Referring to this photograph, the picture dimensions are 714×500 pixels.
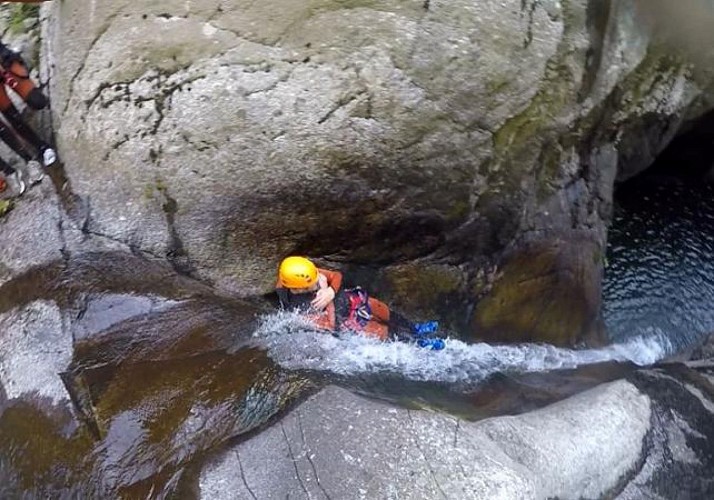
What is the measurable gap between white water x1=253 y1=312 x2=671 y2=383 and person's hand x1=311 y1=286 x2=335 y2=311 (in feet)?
0.50

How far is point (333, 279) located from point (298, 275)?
0.37m

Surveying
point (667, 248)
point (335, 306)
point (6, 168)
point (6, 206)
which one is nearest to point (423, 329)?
point (335, 306)

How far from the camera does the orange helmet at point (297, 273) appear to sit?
5.33 meters

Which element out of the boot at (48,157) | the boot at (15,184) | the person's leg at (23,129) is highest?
the person's leg at (23,129)

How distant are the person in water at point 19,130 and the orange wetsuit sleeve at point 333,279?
214cm

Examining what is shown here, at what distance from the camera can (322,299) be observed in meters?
5.44

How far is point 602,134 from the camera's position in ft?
22.1

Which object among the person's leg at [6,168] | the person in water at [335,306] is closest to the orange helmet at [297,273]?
the person in water at [335,306]

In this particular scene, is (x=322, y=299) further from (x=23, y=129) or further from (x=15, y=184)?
(x=23, y=129)

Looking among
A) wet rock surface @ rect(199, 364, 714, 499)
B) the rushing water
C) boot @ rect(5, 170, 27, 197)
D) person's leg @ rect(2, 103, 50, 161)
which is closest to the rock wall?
person's leg @ rect(2, 103, 50, 161)

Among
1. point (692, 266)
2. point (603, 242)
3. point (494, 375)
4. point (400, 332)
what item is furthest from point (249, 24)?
point (692, 266)

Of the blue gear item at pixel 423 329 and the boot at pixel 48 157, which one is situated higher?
the boot at pixel 48 157

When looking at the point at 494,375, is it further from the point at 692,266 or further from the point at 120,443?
the point at 692,266

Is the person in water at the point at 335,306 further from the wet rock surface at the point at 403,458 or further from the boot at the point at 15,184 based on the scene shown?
the boot at the point at 15,184
